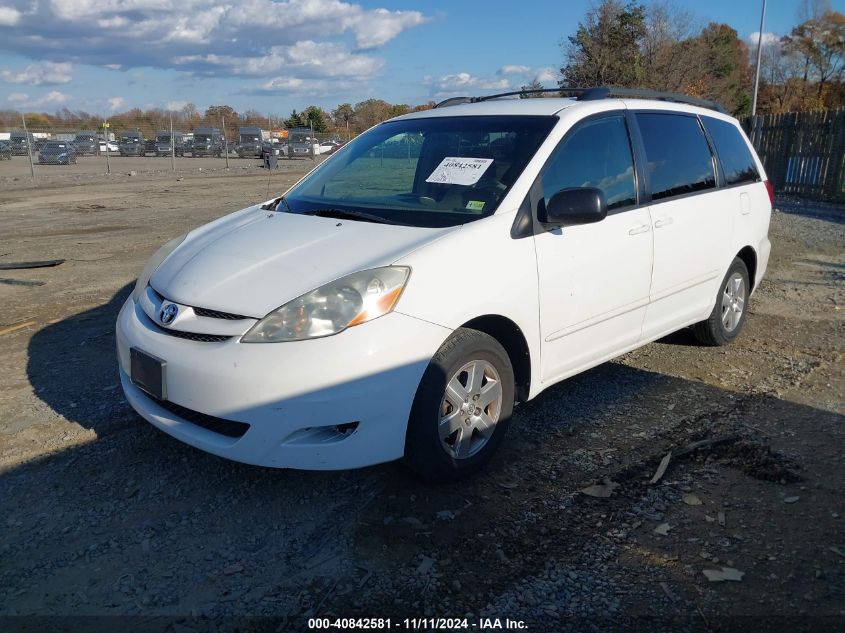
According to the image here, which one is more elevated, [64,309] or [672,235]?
[672,235]

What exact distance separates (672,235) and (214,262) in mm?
2923

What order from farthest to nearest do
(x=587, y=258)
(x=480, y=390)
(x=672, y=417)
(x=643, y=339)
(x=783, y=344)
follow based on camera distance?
(x=783, y=344)
(x=643, y=339)
(x=672, y=417)
(x=587, y=258)
(x=480, y=390)

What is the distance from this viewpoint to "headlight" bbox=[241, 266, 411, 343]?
3080 millimetres

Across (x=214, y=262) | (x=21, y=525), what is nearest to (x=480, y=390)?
(x=214, y=262)

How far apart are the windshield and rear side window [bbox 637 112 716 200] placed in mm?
975

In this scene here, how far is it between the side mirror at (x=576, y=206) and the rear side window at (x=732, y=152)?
2.18m

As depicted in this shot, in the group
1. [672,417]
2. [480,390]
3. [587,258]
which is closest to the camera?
[480,390]

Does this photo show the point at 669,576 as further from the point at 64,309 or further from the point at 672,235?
the point at 64,309

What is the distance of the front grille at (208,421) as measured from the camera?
3150mm

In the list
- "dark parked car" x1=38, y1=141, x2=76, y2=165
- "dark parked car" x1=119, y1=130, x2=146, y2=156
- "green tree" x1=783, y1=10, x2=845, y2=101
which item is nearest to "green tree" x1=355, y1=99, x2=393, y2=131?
"dark parked car" x1=119, y1=130, x2=146, y2=156

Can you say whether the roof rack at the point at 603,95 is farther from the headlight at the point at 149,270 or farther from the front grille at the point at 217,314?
the front grille at the point at 217,314

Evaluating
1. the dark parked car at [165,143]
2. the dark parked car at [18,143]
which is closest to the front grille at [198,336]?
the dark parked car at [18,143]

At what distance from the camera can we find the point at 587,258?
3.99 meters

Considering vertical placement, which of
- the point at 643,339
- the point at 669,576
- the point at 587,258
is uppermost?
the point at 587,258
